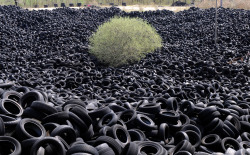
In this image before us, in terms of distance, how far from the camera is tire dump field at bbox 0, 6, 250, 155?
5.27 m

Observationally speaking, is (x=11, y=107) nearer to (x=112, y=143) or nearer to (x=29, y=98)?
(x=29, y=98)

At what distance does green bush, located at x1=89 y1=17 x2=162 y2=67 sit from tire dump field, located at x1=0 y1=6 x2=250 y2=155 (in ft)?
2.38

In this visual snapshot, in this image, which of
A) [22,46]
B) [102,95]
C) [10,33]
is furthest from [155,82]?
[10,33]

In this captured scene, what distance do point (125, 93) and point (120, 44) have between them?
290 inches

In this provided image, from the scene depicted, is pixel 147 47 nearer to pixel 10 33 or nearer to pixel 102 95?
pixel 102 95

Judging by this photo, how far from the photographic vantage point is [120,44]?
1673cm

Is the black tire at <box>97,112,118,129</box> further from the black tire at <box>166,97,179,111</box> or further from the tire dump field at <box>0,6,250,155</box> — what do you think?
the black tire at <box>166,97,179,111</box>

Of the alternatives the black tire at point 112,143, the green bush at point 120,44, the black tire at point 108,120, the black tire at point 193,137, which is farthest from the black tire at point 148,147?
the green bush at point 120,44

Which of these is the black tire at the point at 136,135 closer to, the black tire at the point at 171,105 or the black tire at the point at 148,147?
the black tire at the point at 148,147

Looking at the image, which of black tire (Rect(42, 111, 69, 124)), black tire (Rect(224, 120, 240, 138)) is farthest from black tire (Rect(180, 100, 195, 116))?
black tire (Rect(42, 111, 69, 124))

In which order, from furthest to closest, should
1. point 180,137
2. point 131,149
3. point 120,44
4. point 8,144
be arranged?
1. point 120,44
2. point 180,137
3. point 131,149
4. point 8,144

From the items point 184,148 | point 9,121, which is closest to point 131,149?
point 184,148

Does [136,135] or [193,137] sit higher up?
[136,135]

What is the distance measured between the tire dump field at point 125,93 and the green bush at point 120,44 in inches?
28.5
